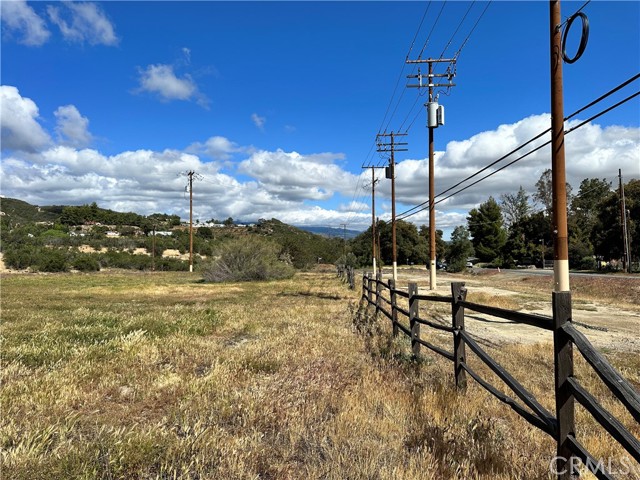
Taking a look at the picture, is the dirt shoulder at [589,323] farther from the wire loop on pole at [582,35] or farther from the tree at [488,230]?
the tree at [488,230]

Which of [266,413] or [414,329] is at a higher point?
[414,329]

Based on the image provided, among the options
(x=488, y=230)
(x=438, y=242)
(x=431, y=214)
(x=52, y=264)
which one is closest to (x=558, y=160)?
(x=431, y=214)

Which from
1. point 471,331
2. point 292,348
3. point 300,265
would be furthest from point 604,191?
point 292,348

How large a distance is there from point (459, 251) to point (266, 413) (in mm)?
65482

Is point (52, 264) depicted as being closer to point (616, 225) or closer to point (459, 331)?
point (459, 331)

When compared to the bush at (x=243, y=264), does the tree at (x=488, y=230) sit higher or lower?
higher

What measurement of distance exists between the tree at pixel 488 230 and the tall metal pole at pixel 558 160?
6773cm

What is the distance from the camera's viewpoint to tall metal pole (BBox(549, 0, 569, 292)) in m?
7.86

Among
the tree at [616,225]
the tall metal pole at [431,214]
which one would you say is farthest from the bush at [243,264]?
the tree at [616,225]

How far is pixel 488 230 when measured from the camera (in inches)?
2894

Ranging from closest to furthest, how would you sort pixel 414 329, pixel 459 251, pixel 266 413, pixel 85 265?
pixel 266 413
pixel 414 329
pixel 85 265
pixel 459 251

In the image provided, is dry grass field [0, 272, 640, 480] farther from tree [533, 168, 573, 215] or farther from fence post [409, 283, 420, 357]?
tree [533, 168, 573, 215]

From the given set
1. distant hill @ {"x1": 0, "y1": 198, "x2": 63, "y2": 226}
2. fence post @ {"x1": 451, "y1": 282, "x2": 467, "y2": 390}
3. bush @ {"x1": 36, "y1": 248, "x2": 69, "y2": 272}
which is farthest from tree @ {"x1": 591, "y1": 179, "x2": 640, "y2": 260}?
distant hill @ {"x1": 0, "y1": 198, "x2": 63, "y2": 226}

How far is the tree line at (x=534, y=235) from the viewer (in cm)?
4981
